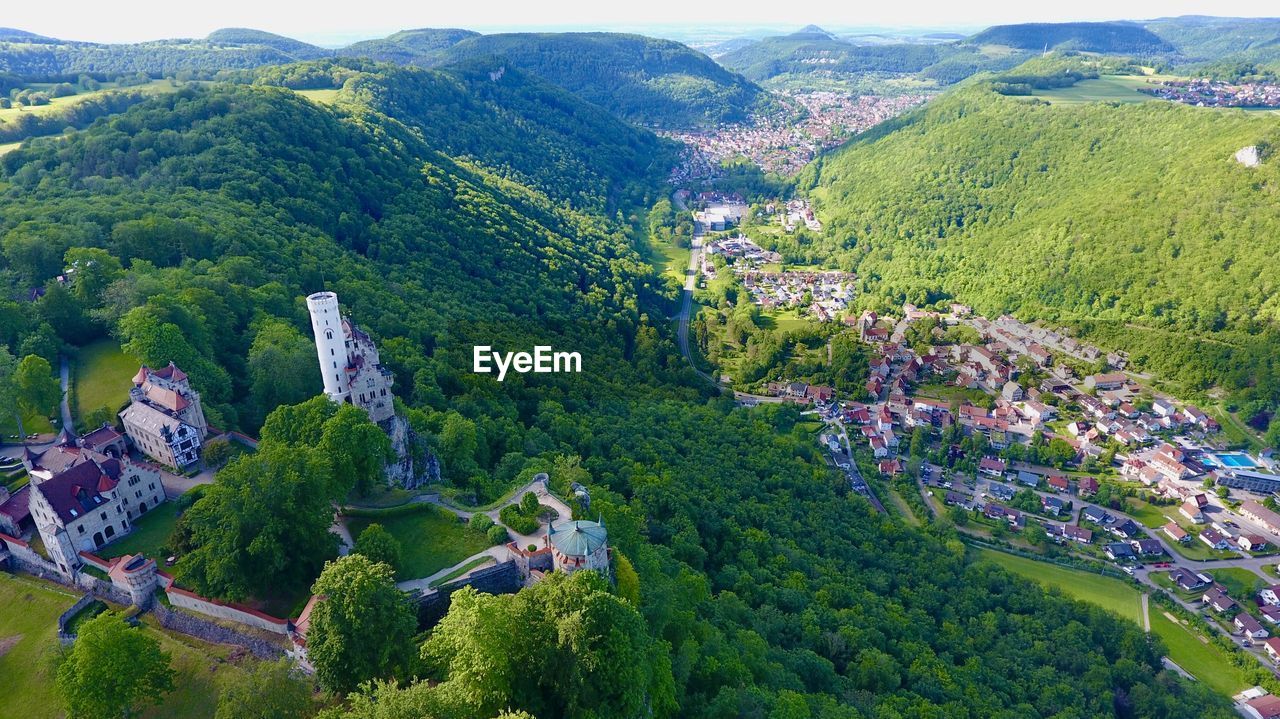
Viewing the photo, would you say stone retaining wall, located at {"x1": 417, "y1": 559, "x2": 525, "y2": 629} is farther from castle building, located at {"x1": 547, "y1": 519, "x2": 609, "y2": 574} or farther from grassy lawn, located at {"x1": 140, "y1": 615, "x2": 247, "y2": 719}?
grassy lawn, located at {"x1": 140, "y1": 615, "x2": 247, "y2": 719}

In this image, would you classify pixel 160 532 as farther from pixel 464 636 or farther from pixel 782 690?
pixel 782 690

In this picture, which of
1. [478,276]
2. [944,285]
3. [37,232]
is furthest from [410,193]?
[944,285]

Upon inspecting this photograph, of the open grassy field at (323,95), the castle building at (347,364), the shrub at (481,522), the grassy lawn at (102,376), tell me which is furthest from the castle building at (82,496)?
the open grassy field at (323,95)

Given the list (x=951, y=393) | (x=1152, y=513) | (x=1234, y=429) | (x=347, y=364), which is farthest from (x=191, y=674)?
(x=1234, y=429)

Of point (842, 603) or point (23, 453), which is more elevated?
point (23, 453)

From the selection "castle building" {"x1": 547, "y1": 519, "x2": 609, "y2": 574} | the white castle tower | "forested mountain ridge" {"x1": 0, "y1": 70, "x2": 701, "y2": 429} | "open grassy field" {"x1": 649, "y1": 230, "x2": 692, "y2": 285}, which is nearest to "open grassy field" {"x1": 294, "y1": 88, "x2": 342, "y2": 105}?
"forested mountain ridge" {"x1": 0, "y1": 70, "x2": 701, "y2": 429}

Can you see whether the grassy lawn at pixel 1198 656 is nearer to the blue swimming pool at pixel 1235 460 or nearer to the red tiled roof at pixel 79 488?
the blue swimming pool at pixel 1235 460
